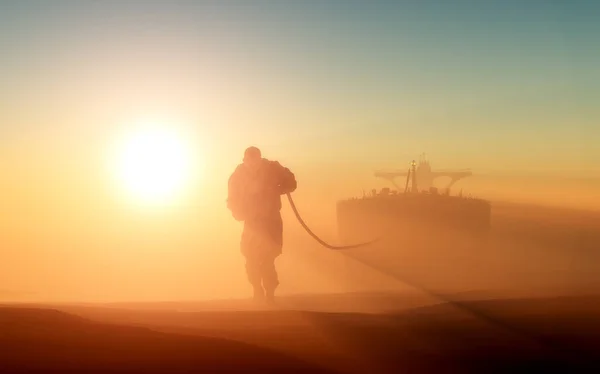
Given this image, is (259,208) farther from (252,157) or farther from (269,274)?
(269,274)

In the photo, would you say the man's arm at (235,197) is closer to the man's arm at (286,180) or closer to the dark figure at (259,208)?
the dark figure at (259,208)

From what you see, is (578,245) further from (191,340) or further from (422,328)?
(191,340)

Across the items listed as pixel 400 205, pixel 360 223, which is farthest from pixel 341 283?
pixel 400 205

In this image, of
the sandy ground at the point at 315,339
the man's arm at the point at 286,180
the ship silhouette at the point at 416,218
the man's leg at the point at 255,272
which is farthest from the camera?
the ship silhouette at the point at 416,218

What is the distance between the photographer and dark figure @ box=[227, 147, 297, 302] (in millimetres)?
14406

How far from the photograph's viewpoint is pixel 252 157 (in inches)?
565

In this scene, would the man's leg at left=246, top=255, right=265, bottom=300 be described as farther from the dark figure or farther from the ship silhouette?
the ship silhouette

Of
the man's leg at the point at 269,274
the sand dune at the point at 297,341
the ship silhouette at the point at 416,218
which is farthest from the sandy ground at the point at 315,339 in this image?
the ship silhouette at the point at 416,218

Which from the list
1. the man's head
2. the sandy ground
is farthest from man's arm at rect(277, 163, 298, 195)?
the sandy ground

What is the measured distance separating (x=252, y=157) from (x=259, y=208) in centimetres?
125

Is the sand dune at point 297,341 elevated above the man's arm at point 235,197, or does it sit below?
below

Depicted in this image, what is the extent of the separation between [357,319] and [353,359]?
119 inches

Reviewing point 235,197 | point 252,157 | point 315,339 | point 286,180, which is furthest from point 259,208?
point 315,339

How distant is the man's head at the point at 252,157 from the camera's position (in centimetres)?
1432
